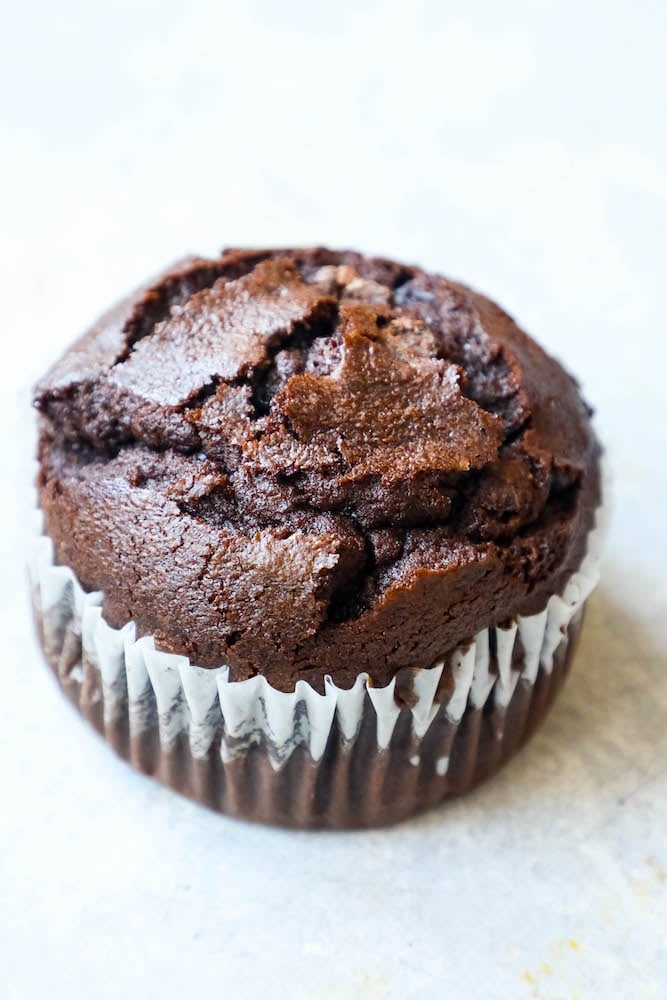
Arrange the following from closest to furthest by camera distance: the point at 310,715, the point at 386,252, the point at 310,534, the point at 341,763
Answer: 1. the point at 310,534
2. the point at 310,715
3. the point at 341,763
4. the point at 386,252

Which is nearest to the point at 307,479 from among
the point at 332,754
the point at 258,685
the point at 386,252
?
the point at 258,685

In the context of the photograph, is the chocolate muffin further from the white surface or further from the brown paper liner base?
the white surface

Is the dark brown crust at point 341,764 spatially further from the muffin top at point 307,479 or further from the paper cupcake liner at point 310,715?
the muffin top at point 307,479

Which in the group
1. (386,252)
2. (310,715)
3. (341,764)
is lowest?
(341,764)

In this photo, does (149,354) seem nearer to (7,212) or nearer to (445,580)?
(445,580)

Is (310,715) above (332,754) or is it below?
above

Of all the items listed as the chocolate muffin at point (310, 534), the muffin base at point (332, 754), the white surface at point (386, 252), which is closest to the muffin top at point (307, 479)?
the chocolate muffin at point (310, 534)

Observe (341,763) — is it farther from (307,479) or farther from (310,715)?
(307,479)
